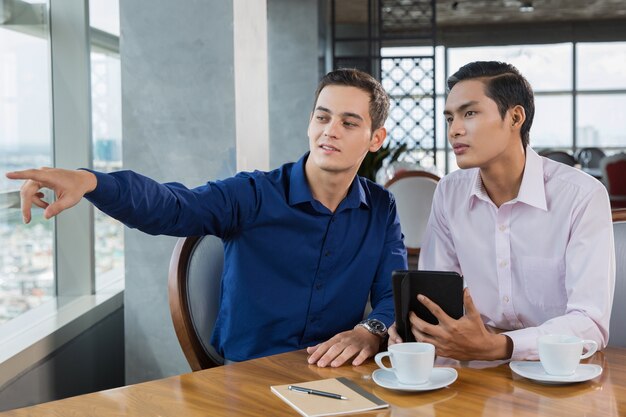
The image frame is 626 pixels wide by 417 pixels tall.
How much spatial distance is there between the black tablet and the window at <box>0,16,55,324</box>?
1261mm

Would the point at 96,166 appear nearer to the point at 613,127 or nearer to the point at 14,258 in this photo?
the point at 14,258

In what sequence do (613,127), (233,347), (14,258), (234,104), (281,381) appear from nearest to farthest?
(281,381) → (233,347) → (14,258) → (234,104) → (613,127)

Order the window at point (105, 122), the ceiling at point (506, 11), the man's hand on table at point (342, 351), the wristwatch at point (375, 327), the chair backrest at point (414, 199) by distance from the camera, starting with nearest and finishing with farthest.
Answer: the man's hand on table at point (342, 351) < the wristwatch at point (375, 327) < the window at point (105, 122) < the chair backrest at point (414, 199) < the ceiling at point (506, 11)

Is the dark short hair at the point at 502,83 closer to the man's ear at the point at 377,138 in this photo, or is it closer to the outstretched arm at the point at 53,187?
the man's ear at the point at 377,138

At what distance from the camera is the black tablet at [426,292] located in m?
1.26

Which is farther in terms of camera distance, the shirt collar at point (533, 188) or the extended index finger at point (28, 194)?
the shirt collar at point (533, 188)

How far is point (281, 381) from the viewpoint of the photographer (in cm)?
124

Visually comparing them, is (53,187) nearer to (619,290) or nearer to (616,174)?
(619,290)

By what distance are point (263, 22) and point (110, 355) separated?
137 cm

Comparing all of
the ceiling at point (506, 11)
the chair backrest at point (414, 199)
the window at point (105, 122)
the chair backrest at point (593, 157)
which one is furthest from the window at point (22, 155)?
the chair backrest at point (593, 157)

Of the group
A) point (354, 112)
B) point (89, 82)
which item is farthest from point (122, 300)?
point (354, 112)

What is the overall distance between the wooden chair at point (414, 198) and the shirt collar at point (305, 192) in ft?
6.29

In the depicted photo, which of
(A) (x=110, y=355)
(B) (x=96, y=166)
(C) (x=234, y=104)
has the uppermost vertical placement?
(C) (x=234, y=104)

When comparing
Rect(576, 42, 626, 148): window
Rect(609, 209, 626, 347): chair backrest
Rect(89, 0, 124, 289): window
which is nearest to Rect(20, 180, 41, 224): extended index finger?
Rect(609, 209, 626, 347): chair backrest
